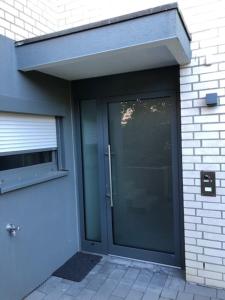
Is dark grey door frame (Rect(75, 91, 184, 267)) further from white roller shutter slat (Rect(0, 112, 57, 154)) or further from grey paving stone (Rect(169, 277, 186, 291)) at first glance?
white roller shutter slat (Rect(0, 112, 57, 154))

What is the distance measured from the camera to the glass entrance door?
3080mm

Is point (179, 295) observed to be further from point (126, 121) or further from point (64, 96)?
point (64, 96)

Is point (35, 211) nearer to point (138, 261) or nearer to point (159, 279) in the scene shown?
point (138, 261)

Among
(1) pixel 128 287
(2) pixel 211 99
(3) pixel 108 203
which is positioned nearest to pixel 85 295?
(1) pixel 128 287

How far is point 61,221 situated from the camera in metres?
3.31

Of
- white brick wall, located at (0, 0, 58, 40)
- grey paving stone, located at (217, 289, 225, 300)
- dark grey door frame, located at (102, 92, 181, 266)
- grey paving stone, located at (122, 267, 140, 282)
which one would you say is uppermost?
white brick wall, located at (0, 0, 58, 40)

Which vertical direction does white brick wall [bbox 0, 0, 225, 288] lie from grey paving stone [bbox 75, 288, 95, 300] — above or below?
above

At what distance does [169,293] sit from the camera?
2703 millimetres

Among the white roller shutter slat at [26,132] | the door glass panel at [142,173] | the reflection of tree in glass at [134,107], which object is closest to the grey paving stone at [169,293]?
the door glass panel at [142,173]

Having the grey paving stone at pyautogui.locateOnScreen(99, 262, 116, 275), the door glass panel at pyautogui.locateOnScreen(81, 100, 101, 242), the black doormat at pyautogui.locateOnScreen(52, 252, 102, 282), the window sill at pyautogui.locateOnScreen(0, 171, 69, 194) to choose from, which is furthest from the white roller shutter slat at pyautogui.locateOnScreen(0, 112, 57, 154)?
the grey paving stone at pyautogui.locateOnScreen(99, 262, 116, 275)

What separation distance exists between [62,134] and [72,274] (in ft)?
5.36

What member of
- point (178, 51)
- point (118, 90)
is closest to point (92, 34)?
point (178, 51)

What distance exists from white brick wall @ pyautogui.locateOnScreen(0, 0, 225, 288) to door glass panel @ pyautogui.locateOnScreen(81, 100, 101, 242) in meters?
1.11

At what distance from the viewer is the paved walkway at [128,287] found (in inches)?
105
